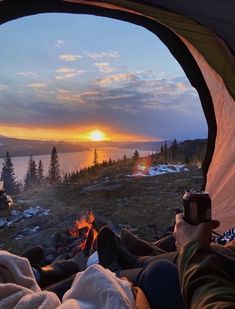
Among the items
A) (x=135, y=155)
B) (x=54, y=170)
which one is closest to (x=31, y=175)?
(x=54, y=170)

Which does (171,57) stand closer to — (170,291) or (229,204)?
(229,204)

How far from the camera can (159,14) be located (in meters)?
2.19

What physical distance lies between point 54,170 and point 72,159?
2.00ft

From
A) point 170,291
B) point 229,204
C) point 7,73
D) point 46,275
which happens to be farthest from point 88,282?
point 7,73

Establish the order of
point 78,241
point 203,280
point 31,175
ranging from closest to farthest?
point 203,280, point 78,241, point 31,175

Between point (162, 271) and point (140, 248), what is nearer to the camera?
point (162, 271)

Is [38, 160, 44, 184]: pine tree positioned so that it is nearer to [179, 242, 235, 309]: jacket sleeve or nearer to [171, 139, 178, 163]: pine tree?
[171, 139, 178, 163]: pine tree

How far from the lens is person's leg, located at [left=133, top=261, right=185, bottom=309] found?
1.54 m

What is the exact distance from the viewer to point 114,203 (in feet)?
16.6

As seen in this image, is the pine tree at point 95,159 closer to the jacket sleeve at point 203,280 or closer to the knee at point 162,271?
the knee at point 162,271

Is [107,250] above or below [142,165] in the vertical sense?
below

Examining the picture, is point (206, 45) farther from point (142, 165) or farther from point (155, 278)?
point (142, 165)

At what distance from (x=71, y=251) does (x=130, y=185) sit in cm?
295

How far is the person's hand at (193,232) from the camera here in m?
1.34
